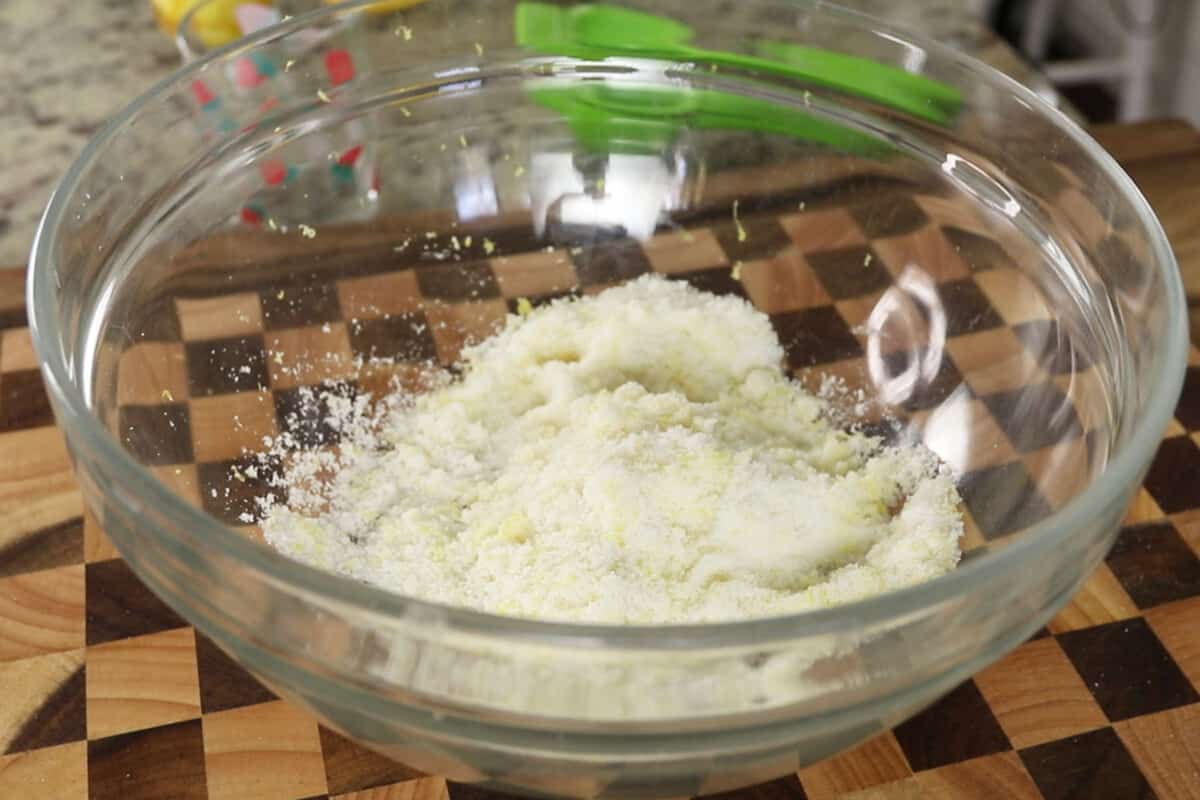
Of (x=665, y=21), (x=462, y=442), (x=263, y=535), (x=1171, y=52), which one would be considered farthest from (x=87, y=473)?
(x=1171, y=52)

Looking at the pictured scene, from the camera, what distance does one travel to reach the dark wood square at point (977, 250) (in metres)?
0.86

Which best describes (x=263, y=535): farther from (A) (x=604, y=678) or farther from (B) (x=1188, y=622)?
(B) (x=1188, y=622)

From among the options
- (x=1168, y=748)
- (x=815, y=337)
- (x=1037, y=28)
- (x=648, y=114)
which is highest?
(x=648, y=114)

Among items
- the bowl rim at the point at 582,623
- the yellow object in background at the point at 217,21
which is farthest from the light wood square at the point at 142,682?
the yellow object in background at the point at 217,21

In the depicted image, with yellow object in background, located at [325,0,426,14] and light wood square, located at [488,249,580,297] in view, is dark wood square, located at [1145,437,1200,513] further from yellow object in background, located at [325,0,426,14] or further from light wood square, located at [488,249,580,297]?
yellow object in background, located at [325,0,426,14]

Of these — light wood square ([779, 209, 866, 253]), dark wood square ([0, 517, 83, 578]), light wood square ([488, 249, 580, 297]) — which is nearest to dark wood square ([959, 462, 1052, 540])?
light wood square ([779, 209, 866, 253])

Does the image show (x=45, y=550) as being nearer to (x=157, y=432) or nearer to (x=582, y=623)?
(x=157, y=432)

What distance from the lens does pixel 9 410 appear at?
91cm

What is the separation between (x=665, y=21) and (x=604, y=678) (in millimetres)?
619

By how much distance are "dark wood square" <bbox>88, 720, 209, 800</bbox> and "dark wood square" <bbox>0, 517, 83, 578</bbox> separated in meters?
0.15

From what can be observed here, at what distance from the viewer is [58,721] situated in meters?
0.71

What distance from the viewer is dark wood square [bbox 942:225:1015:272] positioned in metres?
0.86

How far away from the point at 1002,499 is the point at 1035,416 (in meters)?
0.07

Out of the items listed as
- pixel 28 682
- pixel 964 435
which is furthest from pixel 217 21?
pixel 964 435
